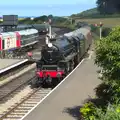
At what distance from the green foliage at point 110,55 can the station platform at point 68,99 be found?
2.12m

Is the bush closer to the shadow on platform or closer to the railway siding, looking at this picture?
the shadow on platform

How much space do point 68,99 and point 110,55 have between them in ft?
18.3

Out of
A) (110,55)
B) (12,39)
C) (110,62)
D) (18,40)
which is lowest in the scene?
(18,40)

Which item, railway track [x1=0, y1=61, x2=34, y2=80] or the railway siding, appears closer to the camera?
the railway siding

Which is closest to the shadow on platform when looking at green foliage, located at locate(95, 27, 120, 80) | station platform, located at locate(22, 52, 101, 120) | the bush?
station platform, located at locate(22, 52, 101, 120)

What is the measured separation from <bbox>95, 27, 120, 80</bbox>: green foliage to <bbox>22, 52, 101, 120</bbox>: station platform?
6.97 feet

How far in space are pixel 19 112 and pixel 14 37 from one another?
78.0 feet

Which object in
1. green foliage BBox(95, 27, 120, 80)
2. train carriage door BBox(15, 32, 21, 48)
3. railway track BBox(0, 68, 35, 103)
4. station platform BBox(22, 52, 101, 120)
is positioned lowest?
railway track BBox(0, 68, 35, 103)

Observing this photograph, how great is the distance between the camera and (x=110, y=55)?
11164 millimetres

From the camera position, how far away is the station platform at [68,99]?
13.3 metres

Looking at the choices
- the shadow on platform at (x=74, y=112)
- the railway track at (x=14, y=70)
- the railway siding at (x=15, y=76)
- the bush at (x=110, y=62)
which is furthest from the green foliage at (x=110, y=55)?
the railway track at (x=14, y=70)

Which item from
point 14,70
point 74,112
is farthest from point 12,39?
point 74,112

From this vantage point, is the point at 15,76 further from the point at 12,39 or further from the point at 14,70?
the point at 12,39

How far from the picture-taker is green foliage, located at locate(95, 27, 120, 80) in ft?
36.3
